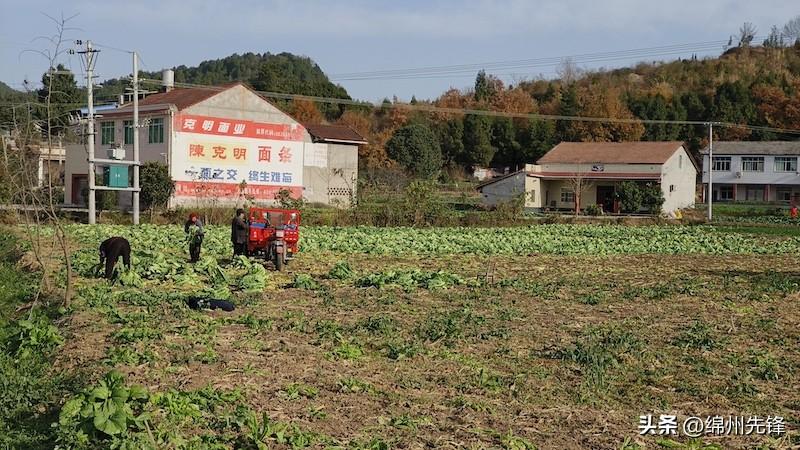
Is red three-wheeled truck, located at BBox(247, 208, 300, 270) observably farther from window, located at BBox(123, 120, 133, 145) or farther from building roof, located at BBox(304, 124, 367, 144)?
building roof, located at BBox(304, 124, 367, 144)

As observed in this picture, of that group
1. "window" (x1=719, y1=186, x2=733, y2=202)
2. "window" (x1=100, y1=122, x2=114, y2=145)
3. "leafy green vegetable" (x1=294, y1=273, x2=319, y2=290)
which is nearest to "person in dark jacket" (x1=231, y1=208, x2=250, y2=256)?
"leafy green vegetable" (x1=294, y1=273, x2=319, y2=290)

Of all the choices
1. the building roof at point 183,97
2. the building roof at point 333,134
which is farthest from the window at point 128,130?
the building roof at point 333,134

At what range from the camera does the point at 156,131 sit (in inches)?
1570

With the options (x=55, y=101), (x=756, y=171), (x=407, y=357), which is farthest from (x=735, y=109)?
(x=407, y=357)

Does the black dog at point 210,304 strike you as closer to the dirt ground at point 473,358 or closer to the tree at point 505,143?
the dirt ground at point 473,358

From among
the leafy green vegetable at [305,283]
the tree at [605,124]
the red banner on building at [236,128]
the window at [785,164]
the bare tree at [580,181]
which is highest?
the tree at [605,124]

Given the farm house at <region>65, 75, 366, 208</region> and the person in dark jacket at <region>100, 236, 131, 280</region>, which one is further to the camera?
the farm house at <region>65, 75, 366, 208</region>

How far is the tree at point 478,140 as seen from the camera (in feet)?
228

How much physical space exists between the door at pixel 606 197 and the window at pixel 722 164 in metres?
14.0

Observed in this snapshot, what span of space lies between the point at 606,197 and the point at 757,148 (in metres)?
15.4

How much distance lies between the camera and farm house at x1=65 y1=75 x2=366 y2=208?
3928cm

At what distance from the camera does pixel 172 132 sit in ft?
128

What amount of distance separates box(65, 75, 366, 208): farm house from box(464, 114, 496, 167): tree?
79.6ft

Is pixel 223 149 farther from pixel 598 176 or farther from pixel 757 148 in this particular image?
pixel 757 148
